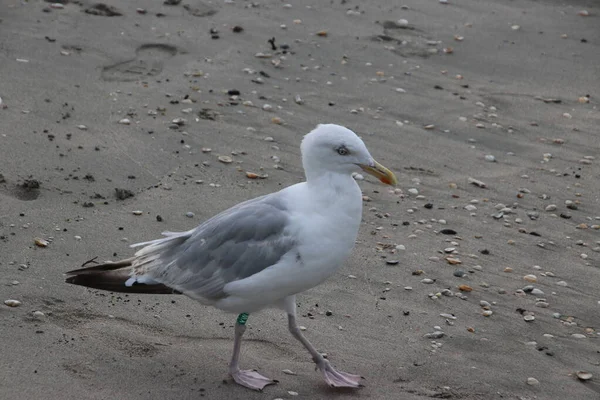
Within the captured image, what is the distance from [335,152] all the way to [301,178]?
2445mm

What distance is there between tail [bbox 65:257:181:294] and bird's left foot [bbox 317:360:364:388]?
0.88 meters

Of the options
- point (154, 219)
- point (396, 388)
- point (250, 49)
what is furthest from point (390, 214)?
point (250, 49)

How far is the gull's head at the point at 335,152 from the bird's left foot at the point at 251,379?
1.06 meters

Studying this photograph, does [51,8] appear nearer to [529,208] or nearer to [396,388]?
[529,208]

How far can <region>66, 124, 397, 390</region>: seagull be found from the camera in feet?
16.0

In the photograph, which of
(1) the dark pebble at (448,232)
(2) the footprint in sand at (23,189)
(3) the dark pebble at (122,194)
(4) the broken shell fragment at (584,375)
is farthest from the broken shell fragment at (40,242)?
(4) the broken shell fragment at (584,375)

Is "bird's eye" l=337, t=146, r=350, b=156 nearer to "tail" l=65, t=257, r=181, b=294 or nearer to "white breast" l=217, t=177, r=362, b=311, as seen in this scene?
"white breast" l=217, t=177, r=362, b=311

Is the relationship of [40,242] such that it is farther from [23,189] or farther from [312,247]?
[312,247]

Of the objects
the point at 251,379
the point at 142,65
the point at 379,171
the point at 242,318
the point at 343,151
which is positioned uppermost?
the point at 343,151

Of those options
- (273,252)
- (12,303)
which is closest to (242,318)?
(273,252)

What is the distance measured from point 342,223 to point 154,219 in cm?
208

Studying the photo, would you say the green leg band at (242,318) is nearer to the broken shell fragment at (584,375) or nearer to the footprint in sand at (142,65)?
the broken shell fragment at (584,375)

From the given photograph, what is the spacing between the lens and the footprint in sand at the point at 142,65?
8.65 m

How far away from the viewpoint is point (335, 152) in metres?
5.01
